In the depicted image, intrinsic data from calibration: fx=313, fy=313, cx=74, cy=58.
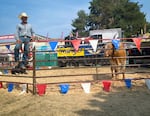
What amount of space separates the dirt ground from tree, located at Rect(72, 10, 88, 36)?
59.9 m

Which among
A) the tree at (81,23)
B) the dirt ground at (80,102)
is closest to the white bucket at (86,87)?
the dirt ground at (80,102)

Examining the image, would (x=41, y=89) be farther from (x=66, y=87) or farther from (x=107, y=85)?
(x=107, y=85)

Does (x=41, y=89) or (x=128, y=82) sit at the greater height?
(x=128, y=82)

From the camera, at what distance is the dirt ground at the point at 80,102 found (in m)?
6.56

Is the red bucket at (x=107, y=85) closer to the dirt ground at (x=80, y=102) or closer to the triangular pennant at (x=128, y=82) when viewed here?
the dirt ground at (x=80, y=102)

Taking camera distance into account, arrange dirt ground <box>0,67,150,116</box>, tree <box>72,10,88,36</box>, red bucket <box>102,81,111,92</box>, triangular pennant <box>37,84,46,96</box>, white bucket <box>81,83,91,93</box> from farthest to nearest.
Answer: tree <box>72,10,88,36</box>, red bucket <box>102,81,111,92</box>, white bucket <box>81,83,91,93</box>, triangular pennant <box>37,84,46,96</box>, dirt ground <box>0,67,150,116</box>

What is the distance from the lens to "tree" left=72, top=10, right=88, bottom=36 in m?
69.9

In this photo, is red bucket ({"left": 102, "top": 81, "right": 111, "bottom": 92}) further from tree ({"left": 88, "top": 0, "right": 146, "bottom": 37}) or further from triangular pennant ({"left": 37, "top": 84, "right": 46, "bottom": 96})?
tree ({"left": 88, "top": 0, "right": 146, "bottom": 37})

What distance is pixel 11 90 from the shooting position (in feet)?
29.5

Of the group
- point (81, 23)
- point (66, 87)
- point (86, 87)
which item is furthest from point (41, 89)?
point (81, 23)

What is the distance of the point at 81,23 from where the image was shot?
70.9 meters

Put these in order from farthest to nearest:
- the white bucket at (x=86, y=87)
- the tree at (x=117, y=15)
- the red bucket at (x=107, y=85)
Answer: the tree at (x=117, y=15)
the red bucket at (x=107, y=85)
the white bucket at (x=86, y=87)

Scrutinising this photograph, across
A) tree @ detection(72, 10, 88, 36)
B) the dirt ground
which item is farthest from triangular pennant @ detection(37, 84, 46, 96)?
tree @ detection(72, 10, 88, 36)

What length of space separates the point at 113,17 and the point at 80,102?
54.4m
